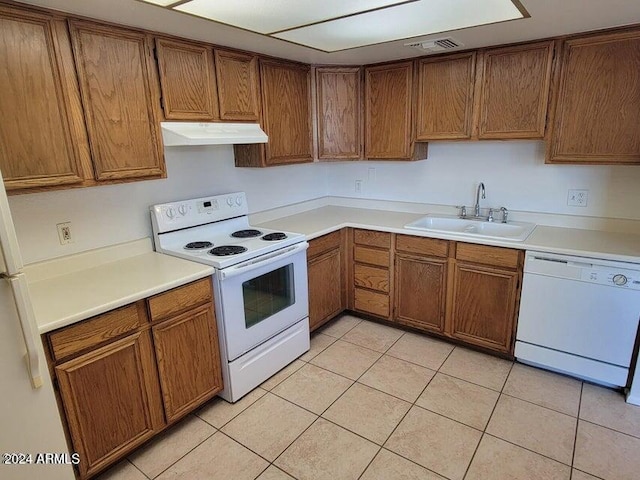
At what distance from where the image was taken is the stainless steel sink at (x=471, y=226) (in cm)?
279

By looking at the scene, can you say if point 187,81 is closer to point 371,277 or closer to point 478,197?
point 371,277

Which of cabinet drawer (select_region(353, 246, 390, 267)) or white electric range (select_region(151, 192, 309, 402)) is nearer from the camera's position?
white electric range (select_region(151, 192, 309, 402))

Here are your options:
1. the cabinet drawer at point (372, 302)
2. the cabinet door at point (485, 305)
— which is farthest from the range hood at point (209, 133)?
the cabinet door at point (485, 305)

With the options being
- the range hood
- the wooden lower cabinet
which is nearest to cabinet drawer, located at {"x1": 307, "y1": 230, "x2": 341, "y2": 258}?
the wooden lower cabinet

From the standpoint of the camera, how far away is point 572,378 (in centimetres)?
246

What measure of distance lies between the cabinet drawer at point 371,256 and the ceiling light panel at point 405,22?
59.3 inches

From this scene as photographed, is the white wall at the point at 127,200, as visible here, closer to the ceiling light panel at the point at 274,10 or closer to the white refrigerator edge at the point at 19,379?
the white refrigerator edge at the point at 19,379

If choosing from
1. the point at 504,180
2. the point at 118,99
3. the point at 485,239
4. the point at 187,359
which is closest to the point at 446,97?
the point at 504,180

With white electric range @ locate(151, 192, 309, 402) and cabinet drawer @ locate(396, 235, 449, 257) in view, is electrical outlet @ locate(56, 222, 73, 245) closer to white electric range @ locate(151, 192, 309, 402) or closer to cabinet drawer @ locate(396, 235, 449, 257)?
white electric range @ locate(151, 192, 309, 402)

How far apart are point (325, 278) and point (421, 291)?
751mm

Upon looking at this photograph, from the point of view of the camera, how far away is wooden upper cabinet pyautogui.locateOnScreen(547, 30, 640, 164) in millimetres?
2180

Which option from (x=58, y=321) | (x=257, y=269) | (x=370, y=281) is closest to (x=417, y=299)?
(x=370, y=281)

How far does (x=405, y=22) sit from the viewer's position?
1.98 m

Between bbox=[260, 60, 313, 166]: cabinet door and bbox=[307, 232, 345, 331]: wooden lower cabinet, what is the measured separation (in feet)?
2.33
